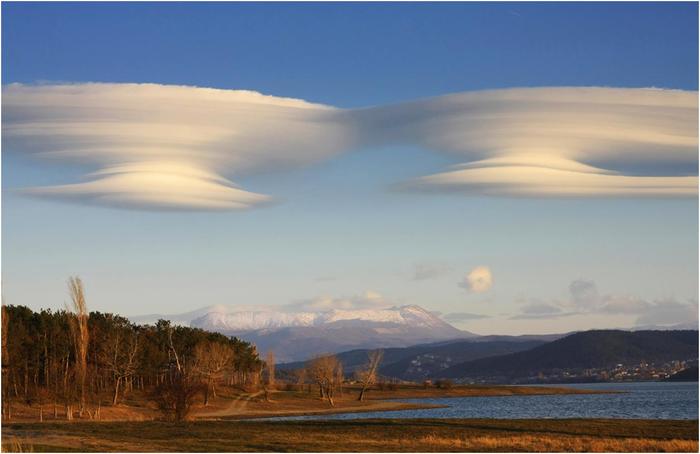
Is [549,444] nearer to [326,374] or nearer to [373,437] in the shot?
[373,437]

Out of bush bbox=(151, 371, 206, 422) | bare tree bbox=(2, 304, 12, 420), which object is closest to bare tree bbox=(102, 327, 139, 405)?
bare tree bbox=(2, 304, 12, 420)

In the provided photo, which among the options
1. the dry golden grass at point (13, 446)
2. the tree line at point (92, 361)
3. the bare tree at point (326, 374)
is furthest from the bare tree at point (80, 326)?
the bare tree at point (326, 374)

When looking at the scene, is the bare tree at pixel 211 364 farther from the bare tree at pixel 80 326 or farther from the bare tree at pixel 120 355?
the bare tree at pixel 80 326

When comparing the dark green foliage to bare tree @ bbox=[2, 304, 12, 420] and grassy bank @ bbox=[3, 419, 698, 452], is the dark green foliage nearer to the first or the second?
bare tree @ bbox=[2, 304, 12, 420]

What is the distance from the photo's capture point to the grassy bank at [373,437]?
4838cm

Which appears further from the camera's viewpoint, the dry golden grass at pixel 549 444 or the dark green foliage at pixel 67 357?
the dark green foliage at pixel 67 357

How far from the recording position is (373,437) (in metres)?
57.3

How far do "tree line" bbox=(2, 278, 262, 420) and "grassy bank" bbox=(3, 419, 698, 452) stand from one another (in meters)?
17.1

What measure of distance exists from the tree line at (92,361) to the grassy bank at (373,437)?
17.1 metres

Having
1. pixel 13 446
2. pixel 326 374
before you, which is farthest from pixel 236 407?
pixel 13 446

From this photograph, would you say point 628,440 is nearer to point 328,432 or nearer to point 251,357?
point 328,432

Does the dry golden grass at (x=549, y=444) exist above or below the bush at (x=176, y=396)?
below

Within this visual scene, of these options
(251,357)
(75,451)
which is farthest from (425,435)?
(251,357)

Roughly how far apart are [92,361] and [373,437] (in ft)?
274
